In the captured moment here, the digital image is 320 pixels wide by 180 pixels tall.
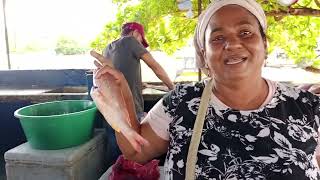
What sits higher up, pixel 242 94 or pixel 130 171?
pixel 242 94

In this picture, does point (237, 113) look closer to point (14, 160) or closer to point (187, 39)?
point (14, 160)

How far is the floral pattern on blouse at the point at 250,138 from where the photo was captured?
4.53ft

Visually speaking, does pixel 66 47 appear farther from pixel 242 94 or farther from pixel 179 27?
pixel 242 94

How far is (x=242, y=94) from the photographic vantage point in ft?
5.13

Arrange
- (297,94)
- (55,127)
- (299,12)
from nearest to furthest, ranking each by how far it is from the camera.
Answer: (297,94)
(55,127)
(299,12)

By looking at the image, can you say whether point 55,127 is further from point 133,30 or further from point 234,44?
point 133,30

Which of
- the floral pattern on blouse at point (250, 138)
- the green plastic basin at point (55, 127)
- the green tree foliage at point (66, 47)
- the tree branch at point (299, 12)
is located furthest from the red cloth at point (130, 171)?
Result: the green tree foliage at point (66, 47)

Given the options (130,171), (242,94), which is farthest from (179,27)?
(242,94)

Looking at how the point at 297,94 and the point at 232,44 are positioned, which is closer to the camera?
the point at 232,44

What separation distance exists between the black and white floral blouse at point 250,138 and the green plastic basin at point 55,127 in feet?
3.48

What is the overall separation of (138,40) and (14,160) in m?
2.15

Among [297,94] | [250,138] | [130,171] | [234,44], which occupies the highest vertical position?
[234,44]

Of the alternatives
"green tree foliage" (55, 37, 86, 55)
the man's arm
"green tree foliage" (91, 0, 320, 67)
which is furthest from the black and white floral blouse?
"green tree foliage" (55, 37, 86, 55)

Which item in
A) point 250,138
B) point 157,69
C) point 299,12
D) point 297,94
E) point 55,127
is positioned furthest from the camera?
point 299,12
